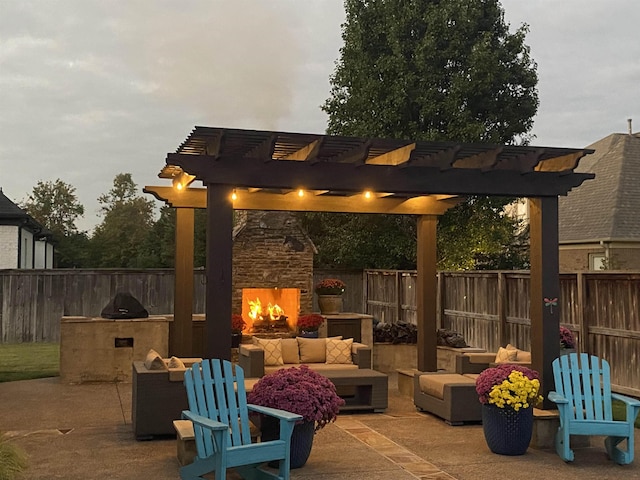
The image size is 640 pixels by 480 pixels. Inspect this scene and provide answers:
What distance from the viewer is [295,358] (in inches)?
376

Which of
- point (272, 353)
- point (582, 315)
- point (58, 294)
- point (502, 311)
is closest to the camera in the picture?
point (272, 353)

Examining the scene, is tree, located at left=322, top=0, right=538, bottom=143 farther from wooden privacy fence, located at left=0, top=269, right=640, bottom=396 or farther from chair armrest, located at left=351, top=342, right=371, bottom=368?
chair armrest, located at left=351, top=342, right=371, bottom=368

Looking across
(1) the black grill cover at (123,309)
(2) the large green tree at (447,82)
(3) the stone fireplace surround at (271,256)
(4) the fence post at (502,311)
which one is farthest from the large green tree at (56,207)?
(4) the fence post at (502,311)

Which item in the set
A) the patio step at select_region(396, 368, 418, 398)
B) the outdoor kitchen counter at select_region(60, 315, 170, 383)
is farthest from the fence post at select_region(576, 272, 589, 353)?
the outdoor kitchen counter at select_region(60, 315, 170, 383)

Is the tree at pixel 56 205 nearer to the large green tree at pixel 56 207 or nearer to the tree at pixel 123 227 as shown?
the large green tree at pixel 56 207

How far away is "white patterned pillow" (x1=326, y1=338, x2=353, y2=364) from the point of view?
9.47 meters

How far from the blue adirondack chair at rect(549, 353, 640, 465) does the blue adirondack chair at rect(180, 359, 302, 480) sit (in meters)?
2.39

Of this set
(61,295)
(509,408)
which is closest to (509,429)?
(509,408)

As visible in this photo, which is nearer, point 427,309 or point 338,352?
point 338,352

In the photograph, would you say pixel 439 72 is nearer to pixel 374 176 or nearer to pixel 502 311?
pixel 502 311

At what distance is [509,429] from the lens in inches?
247

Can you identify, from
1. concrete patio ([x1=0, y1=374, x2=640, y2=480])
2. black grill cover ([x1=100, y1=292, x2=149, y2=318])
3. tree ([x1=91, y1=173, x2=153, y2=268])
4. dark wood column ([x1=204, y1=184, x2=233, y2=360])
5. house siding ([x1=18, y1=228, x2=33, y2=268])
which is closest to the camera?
concrete patio ([x1=0, y1=374, x2=640, y2=480])

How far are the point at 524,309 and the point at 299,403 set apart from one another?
660cm

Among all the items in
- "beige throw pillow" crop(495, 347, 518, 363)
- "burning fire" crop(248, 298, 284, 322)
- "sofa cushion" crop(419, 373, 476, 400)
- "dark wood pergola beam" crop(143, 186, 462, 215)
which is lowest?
"sofa cushion" crop(419, 373, 476, 400)
